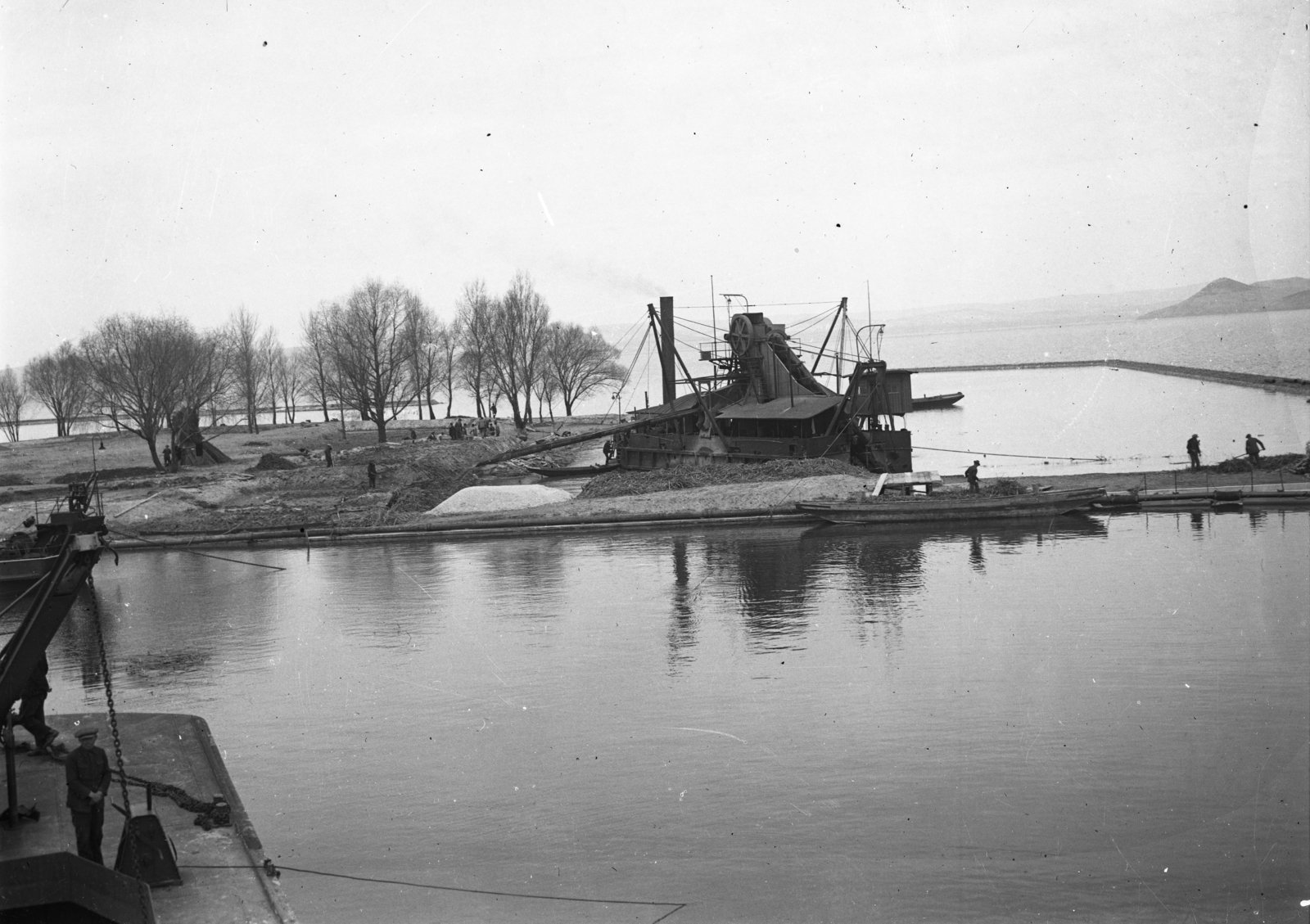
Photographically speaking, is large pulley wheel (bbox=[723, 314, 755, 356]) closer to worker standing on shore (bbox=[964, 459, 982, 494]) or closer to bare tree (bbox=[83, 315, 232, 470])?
worker standing on shore (bbox=[964, 459, 982, 494])

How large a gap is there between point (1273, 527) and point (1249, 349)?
15884 cm

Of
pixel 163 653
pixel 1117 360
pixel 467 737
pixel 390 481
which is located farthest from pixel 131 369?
pixel 1117 360

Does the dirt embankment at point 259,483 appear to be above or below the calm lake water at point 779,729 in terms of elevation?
above

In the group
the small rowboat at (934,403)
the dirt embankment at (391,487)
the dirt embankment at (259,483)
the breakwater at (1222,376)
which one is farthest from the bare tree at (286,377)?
the small rowboat at (934,403)

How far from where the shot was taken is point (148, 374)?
57.9 meters

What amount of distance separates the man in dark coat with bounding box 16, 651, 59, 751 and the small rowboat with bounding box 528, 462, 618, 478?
42361 millimetres

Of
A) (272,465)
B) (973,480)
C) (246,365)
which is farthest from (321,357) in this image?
(973,480)

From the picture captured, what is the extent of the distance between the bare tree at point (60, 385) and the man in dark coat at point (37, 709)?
2629 inches

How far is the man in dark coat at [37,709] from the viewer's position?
13.3 m

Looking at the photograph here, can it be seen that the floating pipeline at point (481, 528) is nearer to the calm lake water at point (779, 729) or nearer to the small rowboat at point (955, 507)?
the small rowboat at point (955, 507)

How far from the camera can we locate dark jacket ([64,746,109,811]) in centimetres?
1024

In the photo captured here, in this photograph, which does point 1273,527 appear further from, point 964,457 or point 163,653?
point 964,457

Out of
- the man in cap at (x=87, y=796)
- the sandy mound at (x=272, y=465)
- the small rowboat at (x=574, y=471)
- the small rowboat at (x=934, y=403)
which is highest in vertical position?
the small rowboat at (x=934, y=403)

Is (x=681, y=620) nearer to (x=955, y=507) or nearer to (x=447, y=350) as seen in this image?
(x=955, y=507)
